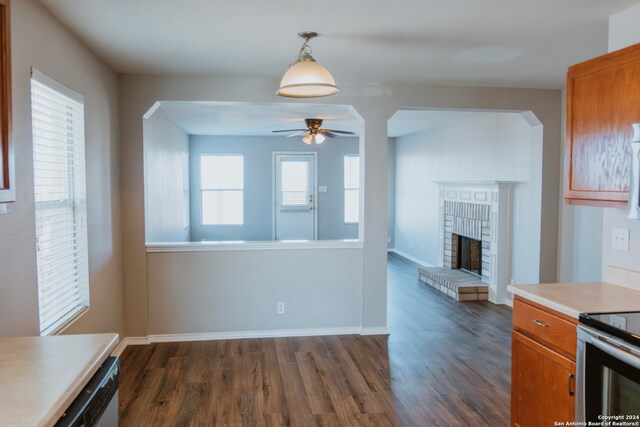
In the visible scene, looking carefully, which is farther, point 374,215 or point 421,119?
point 421,119

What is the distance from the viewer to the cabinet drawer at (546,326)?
2.05 meters

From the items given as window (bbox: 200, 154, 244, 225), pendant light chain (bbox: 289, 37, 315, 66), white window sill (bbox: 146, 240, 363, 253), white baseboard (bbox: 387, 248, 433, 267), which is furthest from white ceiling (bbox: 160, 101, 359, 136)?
white baseboard (bbox: 387, 248, 433, 267)

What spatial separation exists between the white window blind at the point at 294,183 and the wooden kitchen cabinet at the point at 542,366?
23.7 ft

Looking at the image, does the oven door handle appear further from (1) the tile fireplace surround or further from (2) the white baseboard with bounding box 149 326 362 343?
(1) the tile fireplace surround

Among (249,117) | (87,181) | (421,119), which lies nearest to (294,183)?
(249,117)

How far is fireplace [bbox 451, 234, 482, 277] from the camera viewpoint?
22.0 feet

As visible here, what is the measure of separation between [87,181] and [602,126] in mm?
3344

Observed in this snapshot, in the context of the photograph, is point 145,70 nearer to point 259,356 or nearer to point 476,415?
point 259,356

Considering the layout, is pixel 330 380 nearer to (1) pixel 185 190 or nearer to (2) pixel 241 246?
(2) pixel 241 246

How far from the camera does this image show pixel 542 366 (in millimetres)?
2221

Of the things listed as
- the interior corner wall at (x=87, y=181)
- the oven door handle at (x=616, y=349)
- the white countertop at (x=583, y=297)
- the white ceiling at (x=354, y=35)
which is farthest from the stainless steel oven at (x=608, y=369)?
the interior corner wall at (x=87, y=181)

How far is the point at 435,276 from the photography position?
6.61 m

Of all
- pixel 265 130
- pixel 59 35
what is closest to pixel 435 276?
pixel 265 130

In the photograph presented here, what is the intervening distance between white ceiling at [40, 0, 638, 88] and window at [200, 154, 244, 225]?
204 inches
